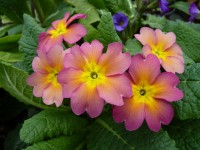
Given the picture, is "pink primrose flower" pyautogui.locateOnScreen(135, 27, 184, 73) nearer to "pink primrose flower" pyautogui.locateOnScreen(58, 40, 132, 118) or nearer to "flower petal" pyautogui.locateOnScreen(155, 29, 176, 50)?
"flower petal" pyautogui.locateOnScreen(155, 29, 176, 50)

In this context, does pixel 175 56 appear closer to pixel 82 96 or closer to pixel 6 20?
pixel 82 96

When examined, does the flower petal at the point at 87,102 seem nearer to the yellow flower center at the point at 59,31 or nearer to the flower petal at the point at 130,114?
the flower petal at the point at 130,114

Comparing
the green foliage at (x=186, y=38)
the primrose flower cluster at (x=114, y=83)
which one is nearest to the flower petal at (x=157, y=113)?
the primrose flower cluster at (x=114, y=83)

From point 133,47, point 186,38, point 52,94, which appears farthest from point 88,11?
point 52,94

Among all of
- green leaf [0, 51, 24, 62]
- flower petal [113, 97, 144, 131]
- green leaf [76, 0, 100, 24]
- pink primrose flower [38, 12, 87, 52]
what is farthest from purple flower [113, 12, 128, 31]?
flower petal [113, 97, 144, 131]

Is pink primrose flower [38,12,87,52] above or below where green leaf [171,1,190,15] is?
above

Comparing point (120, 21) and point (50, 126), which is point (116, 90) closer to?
point (50, 126)
